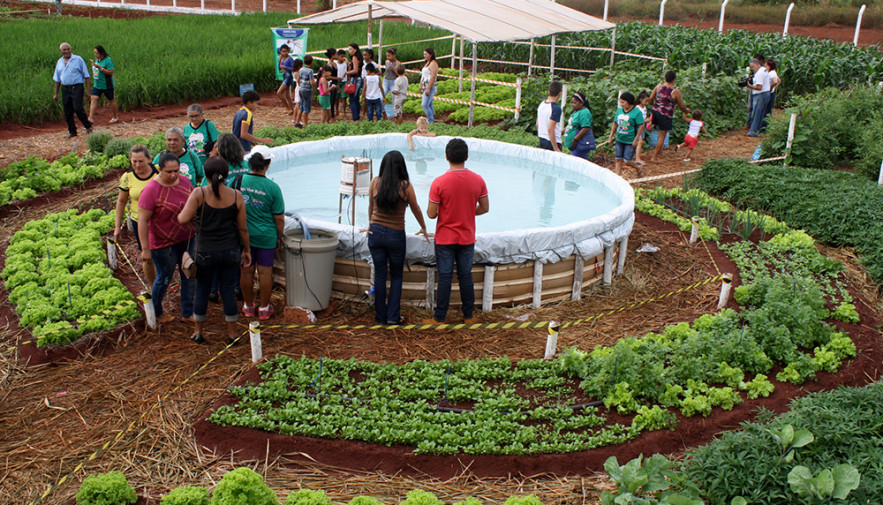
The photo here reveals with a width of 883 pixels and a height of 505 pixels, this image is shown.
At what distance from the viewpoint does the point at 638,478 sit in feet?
15.6

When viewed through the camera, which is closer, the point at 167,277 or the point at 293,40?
the point at 167,277

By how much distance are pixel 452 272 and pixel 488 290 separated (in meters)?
0.61

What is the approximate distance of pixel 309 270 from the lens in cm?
741

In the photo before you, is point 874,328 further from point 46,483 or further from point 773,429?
point 46,483

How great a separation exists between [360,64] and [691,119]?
7.07 meters

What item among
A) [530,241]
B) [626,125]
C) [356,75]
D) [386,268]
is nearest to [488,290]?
[530,241]

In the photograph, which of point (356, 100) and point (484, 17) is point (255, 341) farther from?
point (484, 17)

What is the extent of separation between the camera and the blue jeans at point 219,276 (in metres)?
6.64

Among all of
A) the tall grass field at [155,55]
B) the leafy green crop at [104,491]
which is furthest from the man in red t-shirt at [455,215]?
the tall grass field at [155,55]

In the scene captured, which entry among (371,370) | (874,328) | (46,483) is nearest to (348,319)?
(371,370)

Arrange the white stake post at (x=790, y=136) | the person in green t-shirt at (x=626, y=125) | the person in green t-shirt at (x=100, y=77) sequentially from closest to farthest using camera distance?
the person in green t-shirt at (x=626, y=125) < the white stake post at (x=790, y=136) < the person in green t-shirt at (x=100, y=77)

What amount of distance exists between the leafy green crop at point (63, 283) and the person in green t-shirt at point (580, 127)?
6626 mm

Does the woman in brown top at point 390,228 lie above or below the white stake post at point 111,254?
above

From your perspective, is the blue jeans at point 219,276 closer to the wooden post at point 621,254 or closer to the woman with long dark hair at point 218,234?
the woman with long dark hair at point 218,234
